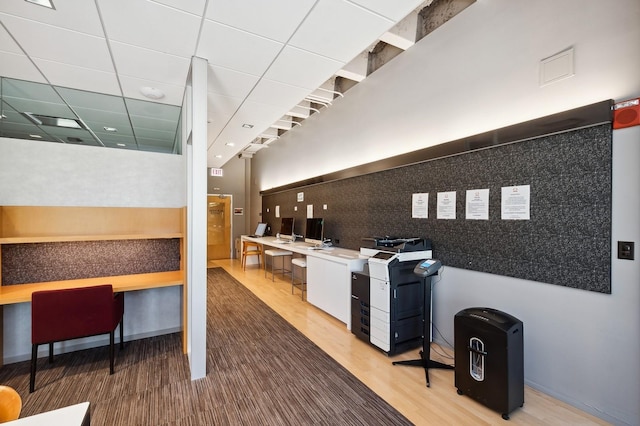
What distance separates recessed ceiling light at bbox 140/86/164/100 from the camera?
2896mm

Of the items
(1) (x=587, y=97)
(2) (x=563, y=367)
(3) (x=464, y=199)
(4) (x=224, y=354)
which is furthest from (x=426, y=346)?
(1) (x=587, y=97)

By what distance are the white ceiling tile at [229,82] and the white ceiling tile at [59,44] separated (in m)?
0.79

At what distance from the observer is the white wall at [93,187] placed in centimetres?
256

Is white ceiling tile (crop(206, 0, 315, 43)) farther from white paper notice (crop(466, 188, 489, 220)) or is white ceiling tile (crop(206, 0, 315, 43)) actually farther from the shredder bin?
the shredder bin

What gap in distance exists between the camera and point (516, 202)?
2.26 meters

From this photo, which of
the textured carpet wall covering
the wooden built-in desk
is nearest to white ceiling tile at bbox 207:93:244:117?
the wooden built-in desk

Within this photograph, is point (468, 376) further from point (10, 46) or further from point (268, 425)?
point (10, 46)

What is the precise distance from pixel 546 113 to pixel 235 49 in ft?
7.70

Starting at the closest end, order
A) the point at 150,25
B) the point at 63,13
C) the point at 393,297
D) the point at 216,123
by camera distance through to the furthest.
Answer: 1. the point at 63,13
2. the point at 150,25
3. the point at 393,297
4. the point at 216,123

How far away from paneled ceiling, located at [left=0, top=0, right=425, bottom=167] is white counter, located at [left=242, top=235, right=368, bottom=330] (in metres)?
1.89

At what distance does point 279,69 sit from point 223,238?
21.4ft

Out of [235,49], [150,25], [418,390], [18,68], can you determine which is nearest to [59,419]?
[418,390]

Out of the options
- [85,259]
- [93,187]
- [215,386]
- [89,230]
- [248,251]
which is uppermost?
[93,187]

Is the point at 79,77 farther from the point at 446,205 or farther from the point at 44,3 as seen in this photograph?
the point at 446,205
